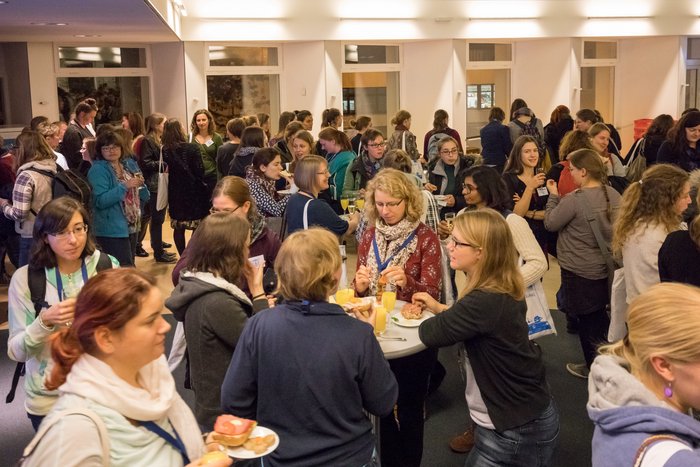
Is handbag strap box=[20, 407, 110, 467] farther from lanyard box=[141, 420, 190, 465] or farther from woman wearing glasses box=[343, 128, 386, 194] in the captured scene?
woman wearing glasses box=[343, 128, 386, 194]

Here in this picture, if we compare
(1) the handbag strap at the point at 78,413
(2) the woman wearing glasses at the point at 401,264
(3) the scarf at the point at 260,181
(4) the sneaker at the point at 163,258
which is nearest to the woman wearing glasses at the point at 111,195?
(3) the scarf at the point at 260,181

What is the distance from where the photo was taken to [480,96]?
14.9 m

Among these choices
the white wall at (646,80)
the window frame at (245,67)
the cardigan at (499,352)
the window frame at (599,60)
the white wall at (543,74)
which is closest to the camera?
the cardigan at (499,352)

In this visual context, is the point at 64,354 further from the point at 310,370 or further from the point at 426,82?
the point at 426,82

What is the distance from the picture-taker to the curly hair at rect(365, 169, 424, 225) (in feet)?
13.2

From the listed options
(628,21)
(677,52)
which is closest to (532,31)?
(628,21)

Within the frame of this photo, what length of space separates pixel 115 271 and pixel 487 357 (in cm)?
147

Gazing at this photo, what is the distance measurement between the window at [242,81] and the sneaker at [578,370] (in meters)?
8.81

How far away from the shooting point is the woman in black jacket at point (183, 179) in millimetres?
7969

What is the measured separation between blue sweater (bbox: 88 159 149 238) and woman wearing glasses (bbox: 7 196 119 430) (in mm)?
2794

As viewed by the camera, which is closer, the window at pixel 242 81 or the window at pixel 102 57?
the window at pixel 102 57

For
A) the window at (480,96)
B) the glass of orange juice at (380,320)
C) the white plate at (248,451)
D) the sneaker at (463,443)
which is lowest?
the sneaker at (463,443)

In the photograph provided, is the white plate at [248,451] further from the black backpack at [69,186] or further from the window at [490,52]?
the window at [490,52]

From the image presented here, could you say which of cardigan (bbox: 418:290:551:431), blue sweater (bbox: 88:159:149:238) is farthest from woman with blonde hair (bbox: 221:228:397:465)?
blue sweater (bbox: 88:159:149:238)
